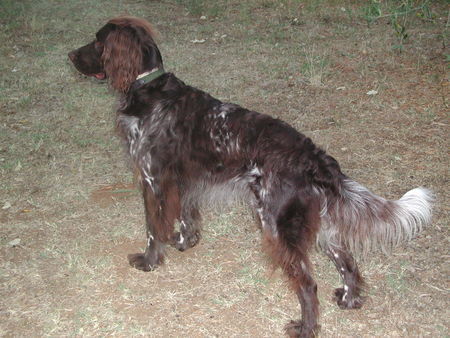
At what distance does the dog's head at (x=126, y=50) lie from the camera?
374 cm

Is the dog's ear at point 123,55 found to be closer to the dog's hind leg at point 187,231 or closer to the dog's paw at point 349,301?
the dog's hind leg at point 187,231

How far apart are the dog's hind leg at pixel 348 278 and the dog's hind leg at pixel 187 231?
118 centimetres

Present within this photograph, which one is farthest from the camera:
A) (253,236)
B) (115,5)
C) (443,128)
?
(115,5)

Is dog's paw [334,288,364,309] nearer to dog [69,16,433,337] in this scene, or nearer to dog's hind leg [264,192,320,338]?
dog [69,16,433,337]

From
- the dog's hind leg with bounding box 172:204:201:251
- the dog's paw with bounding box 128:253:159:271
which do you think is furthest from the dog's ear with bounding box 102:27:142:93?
the dog's paw with bounding box 128:253:159:271

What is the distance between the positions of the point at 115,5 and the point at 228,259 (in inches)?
323

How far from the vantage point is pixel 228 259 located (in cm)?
400

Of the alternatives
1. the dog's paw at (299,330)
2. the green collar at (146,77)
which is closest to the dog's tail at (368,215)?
the dog's paw at (299,330)

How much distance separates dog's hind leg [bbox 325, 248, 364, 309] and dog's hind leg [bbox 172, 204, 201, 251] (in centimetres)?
118

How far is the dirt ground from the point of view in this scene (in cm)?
347

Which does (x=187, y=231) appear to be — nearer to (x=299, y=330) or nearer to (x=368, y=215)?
(x=299, y=330)

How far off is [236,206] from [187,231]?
2.04 feet

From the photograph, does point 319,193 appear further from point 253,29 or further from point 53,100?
point 253,29

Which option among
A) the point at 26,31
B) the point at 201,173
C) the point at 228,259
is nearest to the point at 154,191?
the point at 201,173
